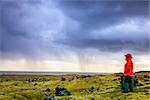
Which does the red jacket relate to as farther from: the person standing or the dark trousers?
the dark trousers

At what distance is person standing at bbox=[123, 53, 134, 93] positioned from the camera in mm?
63375

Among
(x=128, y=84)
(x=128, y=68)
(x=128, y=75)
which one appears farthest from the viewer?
(x=128, y=84)

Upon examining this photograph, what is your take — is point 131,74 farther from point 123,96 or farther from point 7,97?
point 7,97

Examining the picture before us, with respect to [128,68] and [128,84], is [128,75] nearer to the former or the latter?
[128,84]

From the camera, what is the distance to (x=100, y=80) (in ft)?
314

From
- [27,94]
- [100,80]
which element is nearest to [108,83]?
[100,80]

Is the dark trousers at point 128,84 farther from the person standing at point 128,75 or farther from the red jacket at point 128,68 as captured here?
the red jacket at point 128,68

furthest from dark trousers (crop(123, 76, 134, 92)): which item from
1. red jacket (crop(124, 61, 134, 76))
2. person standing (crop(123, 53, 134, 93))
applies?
red jacket (crop(124, 61, 134, 76))

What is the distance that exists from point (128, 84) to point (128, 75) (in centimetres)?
219

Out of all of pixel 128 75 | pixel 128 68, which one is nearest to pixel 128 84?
Answer: pixel 128 75

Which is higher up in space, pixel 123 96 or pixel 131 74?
pixel 131 74

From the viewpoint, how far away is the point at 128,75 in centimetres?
6638

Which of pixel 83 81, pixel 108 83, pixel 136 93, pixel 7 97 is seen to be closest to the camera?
pixel 7 97

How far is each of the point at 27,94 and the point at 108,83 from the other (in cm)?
2701
